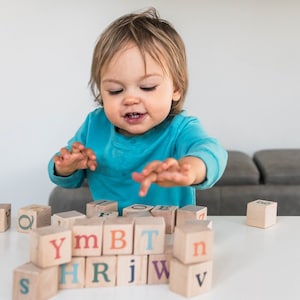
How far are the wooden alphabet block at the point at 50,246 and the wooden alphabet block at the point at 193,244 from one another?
0.42ft

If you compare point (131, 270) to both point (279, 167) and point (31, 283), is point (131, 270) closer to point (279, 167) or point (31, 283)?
point (31, 283)

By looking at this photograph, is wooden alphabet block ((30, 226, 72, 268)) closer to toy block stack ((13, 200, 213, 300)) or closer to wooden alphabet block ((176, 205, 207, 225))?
toy block stack ((13, 200, 213, 300))

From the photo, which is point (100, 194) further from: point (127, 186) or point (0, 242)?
point (0, 242)

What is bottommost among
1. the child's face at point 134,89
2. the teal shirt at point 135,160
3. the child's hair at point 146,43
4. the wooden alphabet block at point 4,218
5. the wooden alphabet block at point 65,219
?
the wooden alphabet block at point 4,218

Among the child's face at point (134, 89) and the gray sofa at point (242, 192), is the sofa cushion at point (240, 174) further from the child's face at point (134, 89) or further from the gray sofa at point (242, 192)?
the child's face at point (134, 89)

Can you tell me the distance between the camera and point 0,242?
2.37 ft

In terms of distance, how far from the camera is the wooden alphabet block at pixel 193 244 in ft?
1.83

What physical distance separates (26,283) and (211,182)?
12.0 inches

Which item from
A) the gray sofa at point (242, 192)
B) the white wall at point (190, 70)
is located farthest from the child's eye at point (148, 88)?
the white wall at point (190, 70)

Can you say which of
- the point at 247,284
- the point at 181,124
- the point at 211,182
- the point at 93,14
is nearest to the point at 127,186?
the point at 181,124

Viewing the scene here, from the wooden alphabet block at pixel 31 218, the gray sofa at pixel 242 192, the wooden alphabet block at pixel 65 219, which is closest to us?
the wooden alphabet block at pixel 65 219

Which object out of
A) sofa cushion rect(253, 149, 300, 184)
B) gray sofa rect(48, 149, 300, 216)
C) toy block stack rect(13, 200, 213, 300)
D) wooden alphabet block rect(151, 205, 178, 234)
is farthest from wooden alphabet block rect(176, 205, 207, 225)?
sofa cushion rect(253, 149, 300, 184)

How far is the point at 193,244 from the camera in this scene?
0.56m

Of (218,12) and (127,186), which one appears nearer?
(127,186)
